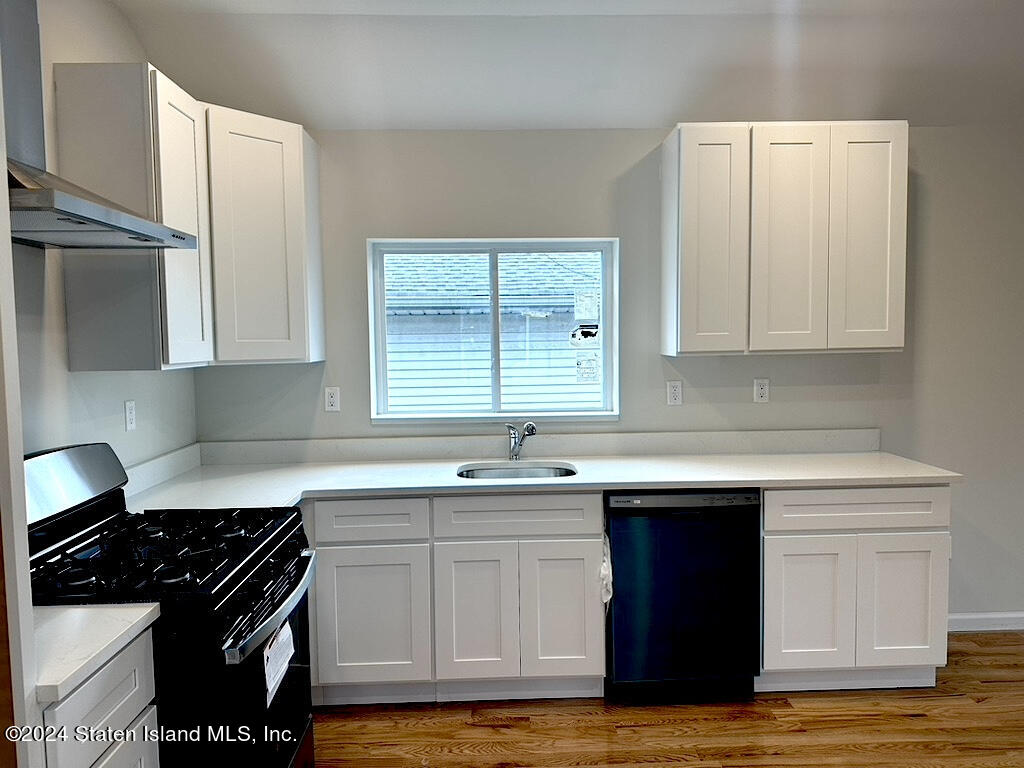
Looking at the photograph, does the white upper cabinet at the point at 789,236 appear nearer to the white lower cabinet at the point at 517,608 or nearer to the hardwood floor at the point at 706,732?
the white lower cabinet at the point at 517,608

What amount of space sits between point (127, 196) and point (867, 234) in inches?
111

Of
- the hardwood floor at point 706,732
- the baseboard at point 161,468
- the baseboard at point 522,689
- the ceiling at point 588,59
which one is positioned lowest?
the hardwood floor at point 706,732

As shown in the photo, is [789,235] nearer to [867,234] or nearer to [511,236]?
[867,234]

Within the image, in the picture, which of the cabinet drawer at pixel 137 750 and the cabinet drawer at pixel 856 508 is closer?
the cabinet drawer at pixel 137 750

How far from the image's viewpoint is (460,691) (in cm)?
281

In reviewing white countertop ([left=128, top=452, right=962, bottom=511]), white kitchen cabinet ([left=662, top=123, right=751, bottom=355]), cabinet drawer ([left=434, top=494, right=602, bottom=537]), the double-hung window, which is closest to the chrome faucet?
the double-hung window

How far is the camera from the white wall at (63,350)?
2090 millimetres

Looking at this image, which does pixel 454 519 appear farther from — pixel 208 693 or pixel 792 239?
pixel 792 239

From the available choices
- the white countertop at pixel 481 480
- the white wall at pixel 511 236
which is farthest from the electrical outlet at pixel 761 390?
the white countertop at pixel 481 480

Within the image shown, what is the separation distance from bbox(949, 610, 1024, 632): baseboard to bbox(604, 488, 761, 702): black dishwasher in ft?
4.45

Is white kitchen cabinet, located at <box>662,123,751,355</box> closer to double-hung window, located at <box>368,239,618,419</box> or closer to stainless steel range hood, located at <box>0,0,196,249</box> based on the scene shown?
double-hung window, located at <box>368,239,618,419</box>

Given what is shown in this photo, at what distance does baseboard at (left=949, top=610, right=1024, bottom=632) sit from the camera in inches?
134

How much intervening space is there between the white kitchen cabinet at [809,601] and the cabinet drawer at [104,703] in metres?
2.16

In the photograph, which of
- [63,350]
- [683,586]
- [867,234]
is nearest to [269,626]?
[63,350]
